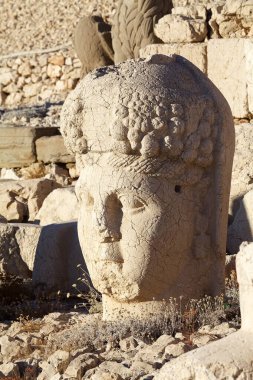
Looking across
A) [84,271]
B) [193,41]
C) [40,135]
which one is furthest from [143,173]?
[40,135]

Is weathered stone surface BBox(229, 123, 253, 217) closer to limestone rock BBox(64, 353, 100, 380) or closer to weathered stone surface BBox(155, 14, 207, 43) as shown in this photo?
weathered stone surface BBox(155, 14, 207, 43)

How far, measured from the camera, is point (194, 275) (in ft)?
26.8

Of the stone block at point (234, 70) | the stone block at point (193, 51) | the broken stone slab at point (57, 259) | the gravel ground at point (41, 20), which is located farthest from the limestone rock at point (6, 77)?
the broken stone slab at point (57, 259)

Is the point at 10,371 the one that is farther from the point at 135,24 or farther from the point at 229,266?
the point at 135,24

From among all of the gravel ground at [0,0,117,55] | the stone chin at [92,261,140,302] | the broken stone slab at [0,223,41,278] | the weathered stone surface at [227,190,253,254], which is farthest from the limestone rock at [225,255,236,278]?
the gravel ground at [0,0,117,55]

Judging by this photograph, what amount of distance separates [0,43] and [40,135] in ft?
47.8

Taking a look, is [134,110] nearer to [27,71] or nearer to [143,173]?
[143,173]

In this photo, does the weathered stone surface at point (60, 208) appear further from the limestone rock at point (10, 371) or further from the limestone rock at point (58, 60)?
the limestone rock at point (58, 60)

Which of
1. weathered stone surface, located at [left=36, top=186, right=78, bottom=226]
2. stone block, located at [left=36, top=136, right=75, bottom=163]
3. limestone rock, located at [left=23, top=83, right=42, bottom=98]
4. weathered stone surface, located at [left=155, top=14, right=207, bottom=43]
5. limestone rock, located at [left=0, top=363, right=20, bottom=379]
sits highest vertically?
weathered stone surface, located at [left=155, top=14, right=207, bottom=43]

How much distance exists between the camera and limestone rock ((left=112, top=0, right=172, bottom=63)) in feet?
50.1

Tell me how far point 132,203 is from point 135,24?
26.0 feet

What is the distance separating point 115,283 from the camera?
8094 millimetres

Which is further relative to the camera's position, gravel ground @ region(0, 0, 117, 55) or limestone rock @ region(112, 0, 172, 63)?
gravel ground @ region(0, 0, 117, 55)

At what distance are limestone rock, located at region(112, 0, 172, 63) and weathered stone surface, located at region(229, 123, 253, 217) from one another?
404cm
